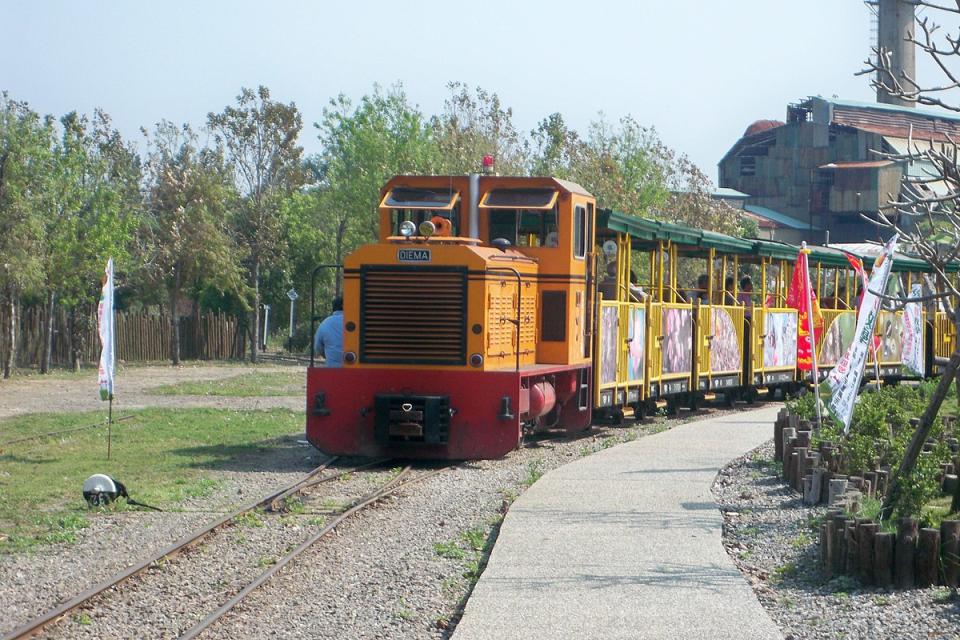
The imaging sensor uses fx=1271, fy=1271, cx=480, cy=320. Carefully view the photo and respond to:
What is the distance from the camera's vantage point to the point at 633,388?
19.9 m

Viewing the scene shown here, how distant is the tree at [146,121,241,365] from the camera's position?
41.8 metres

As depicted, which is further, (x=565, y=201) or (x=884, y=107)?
(x=884, y=107)

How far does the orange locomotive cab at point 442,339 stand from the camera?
14.4m

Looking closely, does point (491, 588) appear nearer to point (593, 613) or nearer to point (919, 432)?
point (593, 613)

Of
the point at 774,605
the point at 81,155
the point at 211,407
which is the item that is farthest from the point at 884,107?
the point at 774,605

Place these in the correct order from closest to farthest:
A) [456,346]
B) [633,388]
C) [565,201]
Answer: [456,346] → [565,201] → [633,388]

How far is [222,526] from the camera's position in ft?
34.8

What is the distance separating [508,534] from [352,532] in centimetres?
137

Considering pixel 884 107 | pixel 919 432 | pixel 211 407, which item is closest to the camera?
pixel 919 432

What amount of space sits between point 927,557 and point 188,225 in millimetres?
36076

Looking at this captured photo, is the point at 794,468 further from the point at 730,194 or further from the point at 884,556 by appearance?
the point at 730,194

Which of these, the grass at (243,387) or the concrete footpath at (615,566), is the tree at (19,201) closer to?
the grass at (243,387)

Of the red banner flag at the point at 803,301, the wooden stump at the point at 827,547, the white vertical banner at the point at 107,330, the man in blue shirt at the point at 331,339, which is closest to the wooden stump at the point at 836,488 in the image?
the wooden stump at the point at 827,547

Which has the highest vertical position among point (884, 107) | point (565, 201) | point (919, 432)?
point (884, 107)
